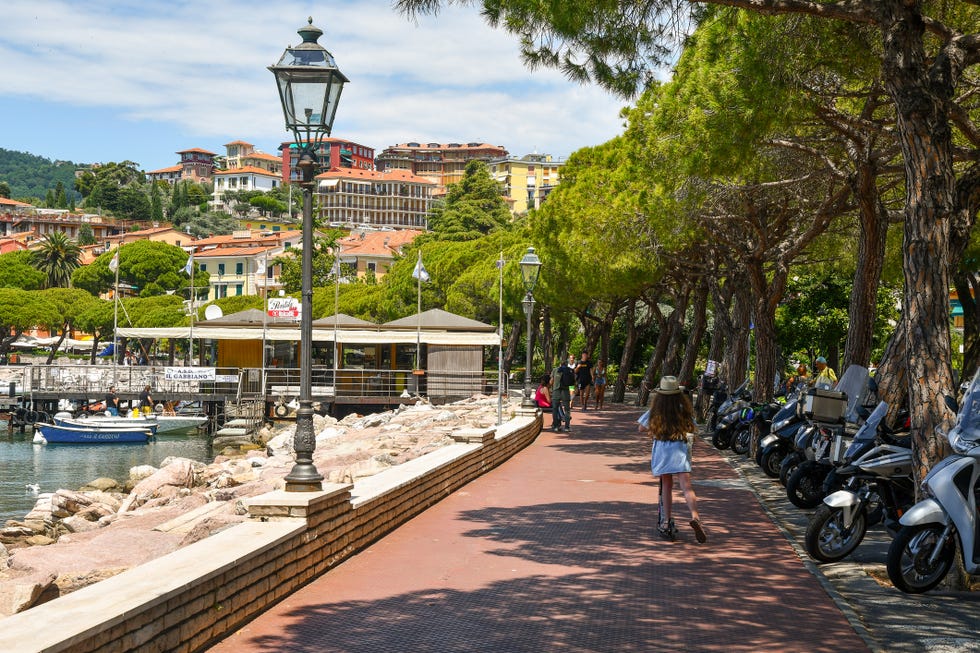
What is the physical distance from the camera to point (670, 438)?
34.9ft

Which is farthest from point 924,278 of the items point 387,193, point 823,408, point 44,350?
point 387,193

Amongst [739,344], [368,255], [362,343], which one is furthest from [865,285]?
[368,255]

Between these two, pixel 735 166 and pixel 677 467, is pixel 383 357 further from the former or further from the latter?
pixel 677 467

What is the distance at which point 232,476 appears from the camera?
68.0ft

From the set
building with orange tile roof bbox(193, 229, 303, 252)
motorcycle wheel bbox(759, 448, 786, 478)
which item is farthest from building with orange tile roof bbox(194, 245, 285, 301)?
motorcycle wheel bbox(759, 448, 786, 478)

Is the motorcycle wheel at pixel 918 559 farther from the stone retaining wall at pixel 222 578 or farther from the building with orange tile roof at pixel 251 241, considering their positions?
the building with orange tile roof at pixel 251 241

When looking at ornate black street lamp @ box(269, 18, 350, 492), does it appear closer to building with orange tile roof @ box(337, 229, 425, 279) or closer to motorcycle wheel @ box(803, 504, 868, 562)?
motorcycle wheel @ box(803, 504, 868, 562)

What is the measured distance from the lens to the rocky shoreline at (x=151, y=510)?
35.3 feet

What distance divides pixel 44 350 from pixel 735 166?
102 m

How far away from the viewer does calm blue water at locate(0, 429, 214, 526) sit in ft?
95.7

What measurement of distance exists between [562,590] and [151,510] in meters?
10.8

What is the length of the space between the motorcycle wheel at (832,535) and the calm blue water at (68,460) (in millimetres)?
19458

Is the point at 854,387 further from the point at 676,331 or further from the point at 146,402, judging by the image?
the point at 146,402

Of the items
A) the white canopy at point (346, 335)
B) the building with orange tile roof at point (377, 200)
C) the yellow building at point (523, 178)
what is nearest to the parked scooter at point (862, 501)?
the white canopy at point (346, 335)
